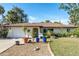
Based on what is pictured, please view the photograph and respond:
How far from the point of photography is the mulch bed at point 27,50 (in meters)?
7.77

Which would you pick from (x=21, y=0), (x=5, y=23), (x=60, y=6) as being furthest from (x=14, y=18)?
(x=60, y=6)

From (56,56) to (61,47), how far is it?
82 centimetres

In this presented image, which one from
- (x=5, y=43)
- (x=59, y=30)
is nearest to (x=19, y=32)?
(x=5, y=43)

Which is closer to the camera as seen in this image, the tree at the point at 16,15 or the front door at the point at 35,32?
the tree at the point at 16,15

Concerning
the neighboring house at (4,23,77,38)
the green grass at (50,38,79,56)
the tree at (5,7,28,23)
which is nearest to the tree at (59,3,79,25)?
the neighboring house at (4,23,77,38)

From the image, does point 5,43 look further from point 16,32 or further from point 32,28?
point 32,28

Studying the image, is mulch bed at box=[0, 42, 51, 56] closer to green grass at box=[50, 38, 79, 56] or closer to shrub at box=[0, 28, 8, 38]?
green grass at box=[50, 38, 79, 56]

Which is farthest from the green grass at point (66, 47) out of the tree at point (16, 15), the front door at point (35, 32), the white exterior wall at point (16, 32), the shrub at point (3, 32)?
the shrub at point (3, 32)

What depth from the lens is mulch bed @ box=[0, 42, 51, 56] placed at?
777cm

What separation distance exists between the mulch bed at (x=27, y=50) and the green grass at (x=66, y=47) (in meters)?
0.25

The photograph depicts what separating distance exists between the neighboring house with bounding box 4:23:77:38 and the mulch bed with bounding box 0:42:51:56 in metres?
0.29

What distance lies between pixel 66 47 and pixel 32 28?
1.11 m

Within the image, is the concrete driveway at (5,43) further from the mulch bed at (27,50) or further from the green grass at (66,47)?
the green grass at (66,47)

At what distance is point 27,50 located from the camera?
26.3 ft
